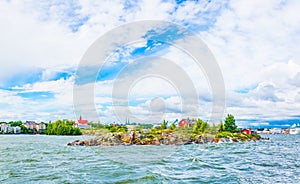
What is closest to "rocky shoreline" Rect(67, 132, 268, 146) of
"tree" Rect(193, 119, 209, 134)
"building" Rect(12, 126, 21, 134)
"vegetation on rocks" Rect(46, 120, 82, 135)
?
"tree" Rect(193, 119, 209, 134)

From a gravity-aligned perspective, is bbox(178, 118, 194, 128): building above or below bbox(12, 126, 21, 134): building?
above

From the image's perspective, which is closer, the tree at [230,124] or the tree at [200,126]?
the tree at [200,126]

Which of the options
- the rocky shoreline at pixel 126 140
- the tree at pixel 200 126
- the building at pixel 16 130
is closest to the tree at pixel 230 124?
the tree at pixel 200 126

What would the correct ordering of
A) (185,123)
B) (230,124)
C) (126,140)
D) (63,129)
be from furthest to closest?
(63,129)
(185,123)
(230,124)
(126,140)

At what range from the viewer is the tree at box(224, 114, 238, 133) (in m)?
108

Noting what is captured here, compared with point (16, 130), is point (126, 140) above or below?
above

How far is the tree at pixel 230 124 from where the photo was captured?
10838 centimetres

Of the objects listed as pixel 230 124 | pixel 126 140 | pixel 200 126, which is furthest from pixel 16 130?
pixel 126 140

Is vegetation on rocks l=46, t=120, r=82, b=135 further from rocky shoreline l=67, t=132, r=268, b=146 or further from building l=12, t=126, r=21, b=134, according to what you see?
rocky shoreline l=67, t=132, r=268, b=146

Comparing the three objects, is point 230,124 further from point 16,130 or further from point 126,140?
point 16,130

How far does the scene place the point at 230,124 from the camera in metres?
109

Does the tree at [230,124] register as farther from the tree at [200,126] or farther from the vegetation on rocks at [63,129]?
the vegetation on rocks at [63,129]

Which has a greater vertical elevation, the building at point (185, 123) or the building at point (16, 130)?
the building at point (185, 123)

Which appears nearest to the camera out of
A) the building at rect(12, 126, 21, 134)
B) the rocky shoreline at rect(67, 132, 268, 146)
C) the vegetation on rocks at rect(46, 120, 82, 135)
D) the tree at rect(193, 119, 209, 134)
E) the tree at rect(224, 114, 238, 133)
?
the rocky shoreline at rect(67, 132, 268, 146)
